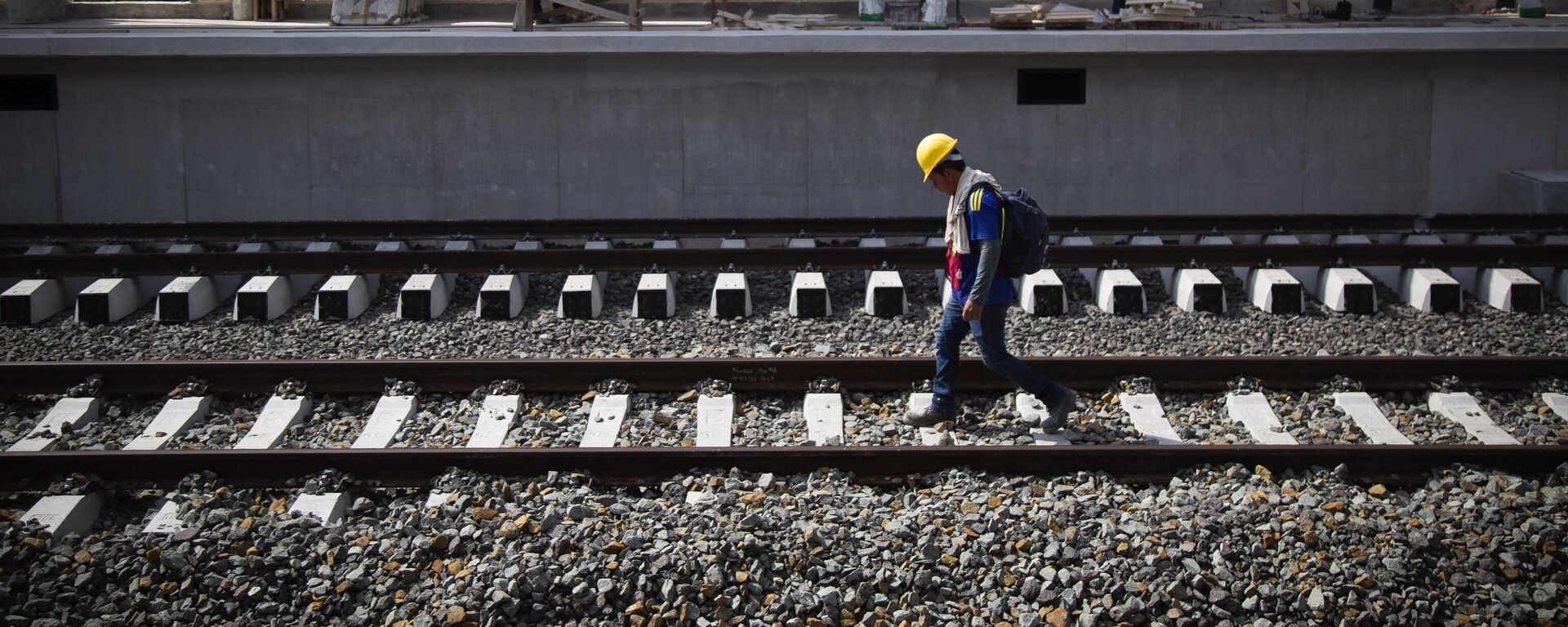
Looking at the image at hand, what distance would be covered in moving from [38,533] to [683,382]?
3.55 metres

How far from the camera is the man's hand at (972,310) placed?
23.1 ft

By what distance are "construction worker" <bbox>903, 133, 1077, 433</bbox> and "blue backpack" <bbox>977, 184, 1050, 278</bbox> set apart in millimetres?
54

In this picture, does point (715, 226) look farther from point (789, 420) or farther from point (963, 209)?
point (963, 209)

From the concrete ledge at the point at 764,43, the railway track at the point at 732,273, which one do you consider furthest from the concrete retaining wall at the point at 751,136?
the railway track at the point at 732,273

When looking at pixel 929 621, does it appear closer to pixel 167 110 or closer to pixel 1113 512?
pixel 1113 512

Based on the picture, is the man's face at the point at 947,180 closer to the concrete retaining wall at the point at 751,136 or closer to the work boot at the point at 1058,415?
the work boot at the point at 1058,415

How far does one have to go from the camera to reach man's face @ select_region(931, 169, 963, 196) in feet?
23.1

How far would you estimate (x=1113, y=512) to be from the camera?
6207 millimetres

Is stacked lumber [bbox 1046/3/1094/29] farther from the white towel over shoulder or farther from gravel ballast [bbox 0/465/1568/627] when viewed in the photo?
gravel ballast [bbox 0/465/1568/627]

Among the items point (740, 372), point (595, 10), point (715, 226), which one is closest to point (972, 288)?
point (740, 372)

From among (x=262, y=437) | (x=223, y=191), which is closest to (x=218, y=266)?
(x=223, y=191)

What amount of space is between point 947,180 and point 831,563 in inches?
91.7

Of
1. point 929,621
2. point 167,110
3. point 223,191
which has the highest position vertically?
point 167,110

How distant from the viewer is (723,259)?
35.8 ft
